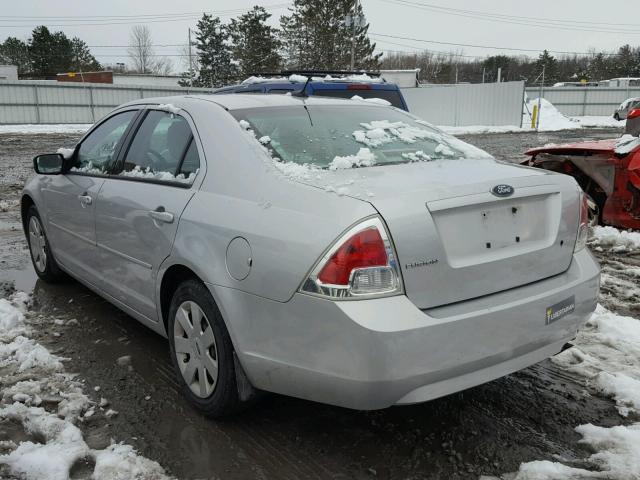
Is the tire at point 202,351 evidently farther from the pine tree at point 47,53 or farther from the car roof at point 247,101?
the pine tree at point 47,53

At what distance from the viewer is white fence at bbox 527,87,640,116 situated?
38.8 m

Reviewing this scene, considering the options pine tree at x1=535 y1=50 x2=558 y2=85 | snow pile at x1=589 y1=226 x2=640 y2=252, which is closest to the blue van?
snow pile at x1=589 y1=226 x2=640 y2=252

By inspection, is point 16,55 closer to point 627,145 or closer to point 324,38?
point 324,38

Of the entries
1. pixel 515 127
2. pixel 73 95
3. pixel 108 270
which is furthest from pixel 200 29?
pixel 108 270

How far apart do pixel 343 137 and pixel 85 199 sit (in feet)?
6.27

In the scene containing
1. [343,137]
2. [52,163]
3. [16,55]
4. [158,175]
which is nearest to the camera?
[343,137]

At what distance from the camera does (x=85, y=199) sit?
3992mm

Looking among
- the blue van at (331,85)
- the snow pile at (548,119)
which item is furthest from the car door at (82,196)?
the snow pile at (548,119)

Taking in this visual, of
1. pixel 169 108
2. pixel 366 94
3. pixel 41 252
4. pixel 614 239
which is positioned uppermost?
pixel 366 94

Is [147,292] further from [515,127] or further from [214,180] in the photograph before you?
[515,127]

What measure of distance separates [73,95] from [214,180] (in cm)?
2962

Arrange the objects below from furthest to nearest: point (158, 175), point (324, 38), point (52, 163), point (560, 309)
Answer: point (324, 38)
point (52, 163)
point (158, 175)
point (560, 309)

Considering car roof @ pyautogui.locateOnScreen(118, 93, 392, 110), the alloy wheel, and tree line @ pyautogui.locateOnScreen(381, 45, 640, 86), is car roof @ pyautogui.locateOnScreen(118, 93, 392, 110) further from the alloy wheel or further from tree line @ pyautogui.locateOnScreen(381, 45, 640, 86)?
tree line @ pyautogui.locateOnScreen(381, 45, 640, 86)

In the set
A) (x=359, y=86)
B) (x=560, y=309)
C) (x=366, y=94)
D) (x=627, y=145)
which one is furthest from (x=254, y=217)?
(x=366, y=94)
